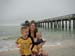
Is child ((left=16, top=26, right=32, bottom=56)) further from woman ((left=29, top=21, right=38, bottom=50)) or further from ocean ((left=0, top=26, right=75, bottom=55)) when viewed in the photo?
ocean ((left=0, top=26, right=75, bottom=55))

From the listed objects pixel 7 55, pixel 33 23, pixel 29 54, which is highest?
pixel 33 23

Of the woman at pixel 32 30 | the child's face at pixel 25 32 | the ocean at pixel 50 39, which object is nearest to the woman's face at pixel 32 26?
the woman at pixel 32 30

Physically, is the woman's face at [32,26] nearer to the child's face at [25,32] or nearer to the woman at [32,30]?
the woman at [32,30]

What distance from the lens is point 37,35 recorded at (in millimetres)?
4816

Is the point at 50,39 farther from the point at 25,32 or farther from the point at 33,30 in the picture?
the point at 25,32

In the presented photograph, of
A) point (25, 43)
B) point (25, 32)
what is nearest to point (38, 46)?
point (25, 43)

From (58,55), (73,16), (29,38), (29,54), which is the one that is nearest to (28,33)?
(29,38)

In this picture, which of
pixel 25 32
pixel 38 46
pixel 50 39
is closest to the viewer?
pixel 25 32

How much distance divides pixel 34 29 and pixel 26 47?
0.37m

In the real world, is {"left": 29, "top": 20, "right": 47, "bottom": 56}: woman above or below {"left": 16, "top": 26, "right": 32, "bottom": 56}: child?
above

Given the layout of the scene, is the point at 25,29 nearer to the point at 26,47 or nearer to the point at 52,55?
the point at 26,47

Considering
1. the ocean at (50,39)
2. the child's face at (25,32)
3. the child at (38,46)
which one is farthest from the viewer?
the ocean at (50,39)

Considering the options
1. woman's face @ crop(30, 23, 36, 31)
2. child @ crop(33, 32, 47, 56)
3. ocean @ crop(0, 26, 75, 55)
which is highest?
woman's face @ crop(30, 23, 36, 31)

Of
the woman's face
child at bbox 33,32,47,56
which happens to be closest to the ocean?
child at bbox 33,32,47,56
